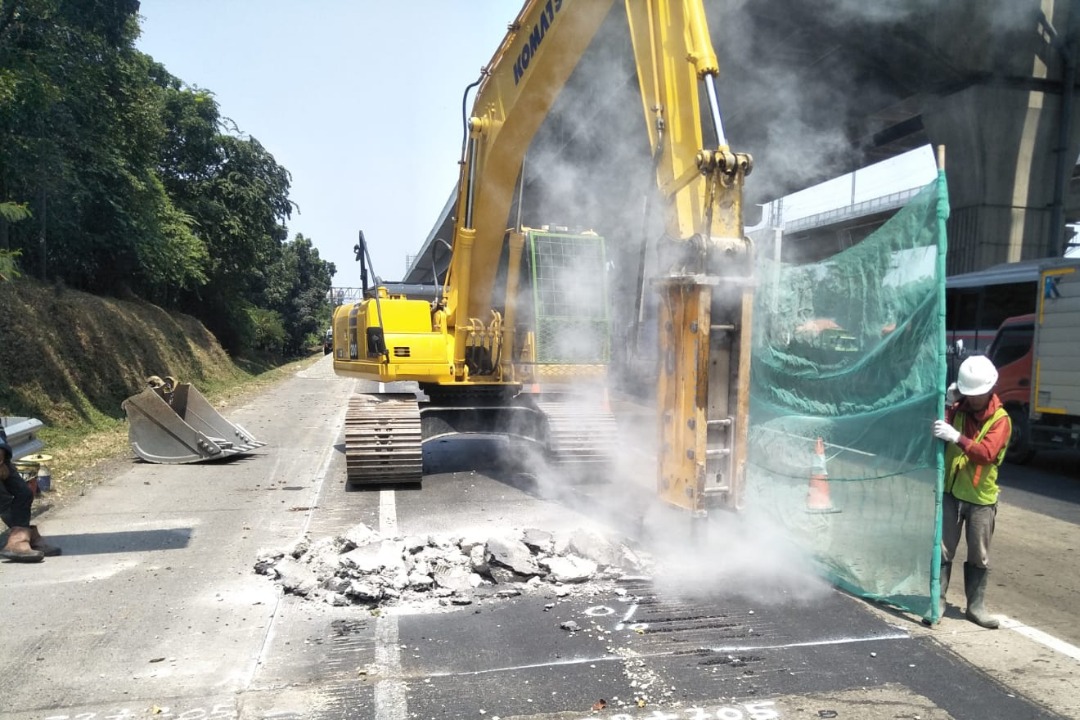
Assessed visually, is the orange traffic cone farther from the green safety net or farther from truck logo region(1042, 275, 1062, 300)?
truck logo region(1042, 275, 1062, 300)

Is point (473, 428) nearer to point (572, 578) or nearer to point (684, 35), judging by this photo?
point (572, 578)

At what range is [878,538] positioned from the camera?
16.3 feet

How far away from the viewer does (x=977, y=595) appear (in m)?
4.55

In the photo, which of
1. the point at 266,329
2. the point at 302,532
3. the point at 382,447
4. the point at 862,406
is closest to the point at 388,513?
the point at 302,532

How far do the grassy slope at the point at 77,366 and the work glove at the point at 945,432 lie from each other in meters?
8.12

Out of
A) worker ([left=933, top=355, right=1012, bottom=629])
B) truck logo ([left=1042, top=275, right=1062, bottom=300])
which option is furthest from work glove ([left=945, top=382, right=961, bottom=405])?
truck logo ([left=1042, top=275, right=1062, bottom=300])

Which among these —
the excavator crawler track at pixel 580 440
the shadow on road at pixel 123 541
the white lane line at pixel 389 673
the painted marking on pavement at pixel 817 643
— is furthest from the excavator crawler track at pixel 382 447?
the painted marking on pavement at pixel 817 643

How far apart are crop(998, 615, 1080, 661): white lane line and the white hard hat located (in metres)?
1.42

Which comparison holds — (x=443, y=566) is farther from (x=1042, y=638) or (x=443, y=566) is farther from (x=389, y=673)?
(x=1042, y=638)

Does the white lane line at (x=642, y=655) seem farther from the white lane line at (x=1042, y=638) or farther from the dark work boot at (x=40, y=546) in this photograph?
the dark work boot at (x=40, y=546)

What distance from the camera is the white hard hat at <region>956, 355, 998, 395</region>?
4.55m

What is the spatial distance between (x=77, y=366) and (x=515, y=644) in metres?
13.1

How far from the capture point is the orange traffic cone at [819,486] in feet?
17.7

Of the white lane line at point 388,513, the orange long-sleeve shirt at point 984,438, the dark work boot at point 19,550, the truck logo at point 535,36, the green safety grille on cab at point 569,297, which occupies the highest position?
the truck logo at point 535,36
